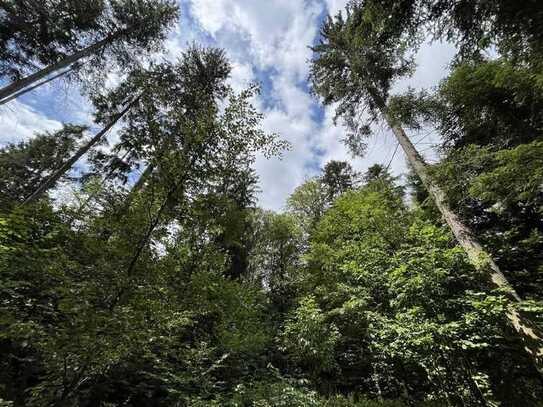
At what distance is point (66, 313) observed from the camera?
9.66ft

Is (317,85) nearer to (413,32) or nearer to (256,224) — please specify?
(413,32)

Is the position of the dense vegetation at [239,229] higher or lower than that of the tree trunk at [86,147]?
lower

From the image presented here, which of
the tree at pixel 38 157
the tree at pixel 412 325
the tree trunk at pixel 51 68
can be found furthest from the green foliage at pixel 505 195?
the tree at pixel 38 157

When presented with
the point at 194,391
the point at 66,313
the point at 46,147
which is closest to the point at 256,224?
the point at 194,391

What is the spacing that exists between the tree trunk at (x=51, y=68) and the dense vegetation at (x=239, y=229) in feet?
0.27

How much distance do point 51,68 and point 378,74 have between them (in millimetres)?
11177

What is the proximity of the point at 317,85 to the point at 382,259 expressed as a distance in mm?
7828

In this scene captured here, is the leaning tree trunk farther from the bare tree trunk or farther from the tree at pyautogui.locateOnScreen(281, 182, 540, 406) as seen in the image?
the bare tree trunk

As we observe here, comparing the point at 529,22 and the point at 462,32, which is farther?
the point at 462,32

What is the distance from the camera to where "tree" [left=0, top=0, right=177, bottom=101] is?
9016mm

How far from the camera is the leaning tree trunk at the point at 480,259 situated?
4689 millimetres

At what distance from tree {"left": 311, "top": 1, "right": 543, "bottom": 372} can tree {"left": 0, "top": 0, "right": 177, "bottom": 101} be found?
6758 mm

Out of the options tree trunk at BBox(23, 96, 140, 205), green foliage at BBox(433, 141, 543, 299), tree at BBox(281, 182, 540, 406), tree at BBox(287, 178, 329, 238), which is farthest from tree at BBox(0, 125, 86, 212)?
green foliage at BBox(433, 141, 543, 299)

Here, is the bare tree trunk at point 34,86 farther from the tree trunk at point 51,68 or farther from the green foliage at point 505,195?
the green foliage at point 505,195
